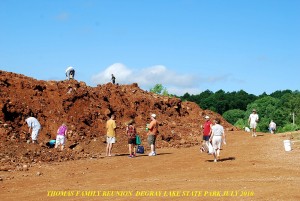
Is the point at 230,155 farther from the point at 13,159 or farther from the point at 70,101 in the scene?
the point at 70,101

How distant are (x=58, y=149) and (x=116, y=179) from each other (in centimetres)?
807

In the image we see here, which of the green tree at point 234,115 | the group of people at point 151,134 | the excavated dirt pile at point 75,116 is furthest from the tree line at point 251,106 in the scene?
the group of people at point 151,134

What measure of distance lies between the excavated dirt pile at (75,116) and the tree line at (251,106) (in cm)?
4434

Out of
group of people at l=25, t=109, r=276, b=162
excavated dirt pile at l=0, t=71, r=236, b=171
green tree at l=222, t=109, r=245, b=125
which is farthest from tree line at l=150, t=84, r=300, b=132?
group of people at l=25, t=109, r=276, b=162

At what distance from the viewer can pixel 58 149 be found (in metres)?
21.2

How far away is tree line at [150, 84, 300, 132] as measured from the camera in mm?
90438

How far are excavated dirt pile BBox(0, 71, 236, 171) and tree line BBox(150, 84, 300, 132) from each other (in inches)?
1746

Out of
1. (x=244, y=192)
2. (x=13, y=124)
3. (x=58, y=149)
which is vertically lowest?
(x=244, y=192)

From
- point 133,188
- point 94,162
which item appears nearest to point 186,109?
point 94,162

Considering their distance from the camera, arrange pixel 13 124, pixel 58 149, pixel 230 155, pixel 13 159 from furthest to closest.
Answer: pixel 13 124, pixel 58 149, pixel 230 155, pixel 13 159

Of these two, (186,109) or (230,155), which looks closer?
(230,155)

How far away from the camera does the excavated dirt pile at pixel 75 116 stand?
2095cm

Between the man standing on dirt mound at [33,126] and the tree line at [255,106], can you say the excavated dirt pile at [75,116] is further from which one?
the tree line at [255,106]

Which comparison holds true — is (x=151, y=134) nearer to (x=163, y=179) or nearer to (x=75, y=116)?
(x=163, y=179)
